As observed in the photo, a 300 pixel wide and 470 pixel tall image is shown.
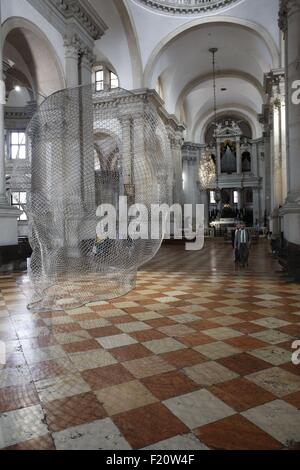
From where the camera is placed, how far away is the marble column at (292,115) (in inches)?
320

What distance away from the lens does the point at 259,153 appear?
3145cm

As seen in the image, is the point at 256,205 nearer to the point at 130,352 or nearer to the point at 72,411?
the point at 130,352

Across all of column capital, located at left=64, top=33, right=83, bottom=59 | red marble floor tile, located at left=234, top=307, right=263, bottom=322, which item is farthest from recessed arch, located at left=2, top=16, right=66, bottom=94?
red marble floor tile, located at left=234, top=307, right=263, bottom=322

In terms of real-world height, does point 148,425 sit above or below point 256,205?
below

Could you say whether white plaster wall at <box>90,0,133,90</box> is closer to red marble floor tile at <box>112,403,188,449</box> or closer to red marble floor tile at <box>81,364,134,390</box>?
red marble floor tile at <box>81,364,134,390</box>

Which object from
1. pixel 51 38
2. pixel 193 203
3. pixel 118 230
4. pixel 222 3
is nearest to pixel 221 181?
pixel 193 203

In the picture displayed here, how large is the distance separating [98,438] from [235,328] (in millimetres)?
2264

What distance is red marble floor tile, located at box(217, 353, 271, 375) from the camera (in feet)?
8.63

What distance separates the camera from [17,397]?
7.38 feet

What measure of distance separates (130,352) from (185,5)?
19.2 meters

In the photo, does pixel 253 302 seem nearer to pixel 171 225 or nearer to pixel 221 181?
pixel 171 225

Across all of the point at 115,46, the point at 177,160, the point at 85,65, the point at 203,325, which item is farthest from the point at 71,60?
the point at 177,160

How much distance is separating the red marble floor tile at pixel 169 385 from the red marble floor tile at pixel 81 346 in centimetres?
83

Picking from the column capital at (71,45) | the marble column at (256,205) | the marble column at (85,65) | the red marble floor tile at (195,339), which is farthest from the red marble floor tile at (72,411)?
the marble column at (256,205)
